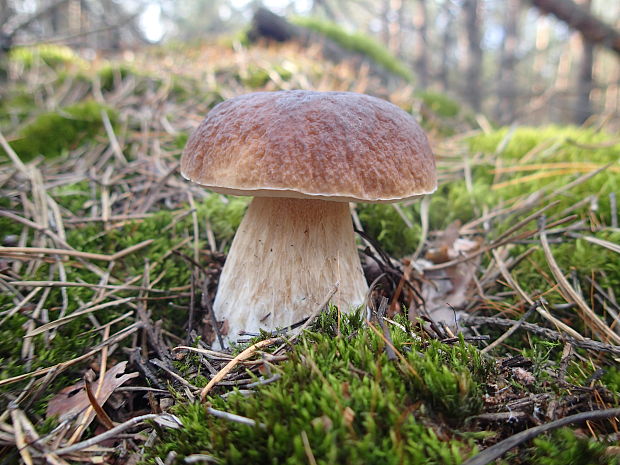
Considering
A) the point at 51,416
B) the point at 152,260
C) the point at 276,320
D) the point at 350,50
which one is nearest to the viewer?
the point at 51,416

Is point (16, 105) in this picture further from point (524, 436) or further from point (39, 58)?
point (524, 436)

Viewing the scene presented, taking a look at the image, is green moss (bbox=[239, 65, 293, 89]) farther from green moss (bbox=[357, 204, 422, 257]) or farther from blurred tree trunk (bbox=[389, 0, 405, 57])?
blurred tree trunk (bbox=[389, 0, 405, 57])

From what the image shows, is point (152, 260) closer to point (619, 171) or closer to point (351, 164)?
point (351, 164)

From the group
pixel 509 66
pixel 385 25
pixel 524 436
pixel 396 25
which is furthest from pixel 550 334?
pixel 385 25

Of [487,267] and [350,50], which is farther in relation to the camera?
[350,50]

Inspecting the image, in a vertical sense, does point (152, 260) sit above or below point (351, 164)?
below

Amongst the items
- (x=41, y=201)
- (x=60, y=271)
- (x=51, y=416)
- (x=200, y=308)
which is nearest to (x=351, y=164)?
(x=200, y=308)

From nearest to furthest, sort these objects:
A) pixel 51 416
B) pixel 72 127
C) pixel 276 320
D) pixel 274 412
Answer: pixel 274 412
pixel 51 416
pixel 276 320
pixel 72 127

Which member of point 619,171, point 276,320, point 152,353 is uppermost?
point 619,171
